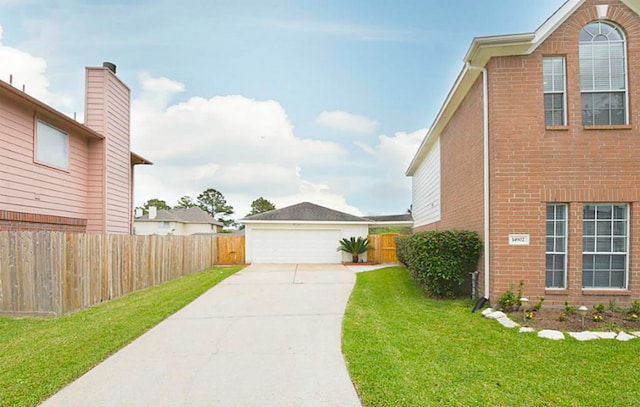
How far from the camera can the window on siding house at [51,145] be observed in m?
9.84

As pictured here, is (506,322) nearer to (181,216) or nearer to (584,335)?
(584,335)

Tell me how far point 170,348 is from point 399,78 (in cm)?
1252

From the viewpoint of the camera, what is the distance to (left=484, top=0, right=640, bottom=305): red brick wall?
7301mm

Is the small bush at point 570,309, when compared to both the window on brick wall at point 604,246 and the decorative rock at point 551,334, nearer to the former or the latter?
the window on brick wall at point 604,246

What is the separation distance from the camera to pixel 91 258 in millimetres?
8617

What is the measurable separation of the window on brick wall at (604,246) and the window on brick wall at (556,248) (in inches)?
14.1

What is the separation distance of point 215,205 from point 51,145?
174 feet

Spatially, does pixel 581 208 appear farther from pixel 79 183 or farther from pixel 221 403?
pixel 79 183

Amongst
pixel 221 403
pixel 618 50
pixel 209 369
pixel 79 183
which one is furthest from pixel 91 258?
pixel 618 50

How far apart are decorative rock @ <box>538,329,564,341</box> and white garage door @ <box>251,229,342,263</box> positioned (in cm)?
1335

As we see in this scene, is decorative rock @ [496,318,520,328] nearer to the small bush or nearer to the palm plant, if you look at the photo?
the small bush

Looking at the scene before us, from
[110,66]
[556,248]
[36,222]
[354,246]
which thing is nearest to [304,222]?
[354,246]

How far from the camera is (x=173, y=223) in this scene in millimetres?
39594

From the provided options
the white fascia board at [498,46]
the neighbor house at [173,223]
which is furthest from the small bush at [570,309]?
the neighbor house at [173,223]
